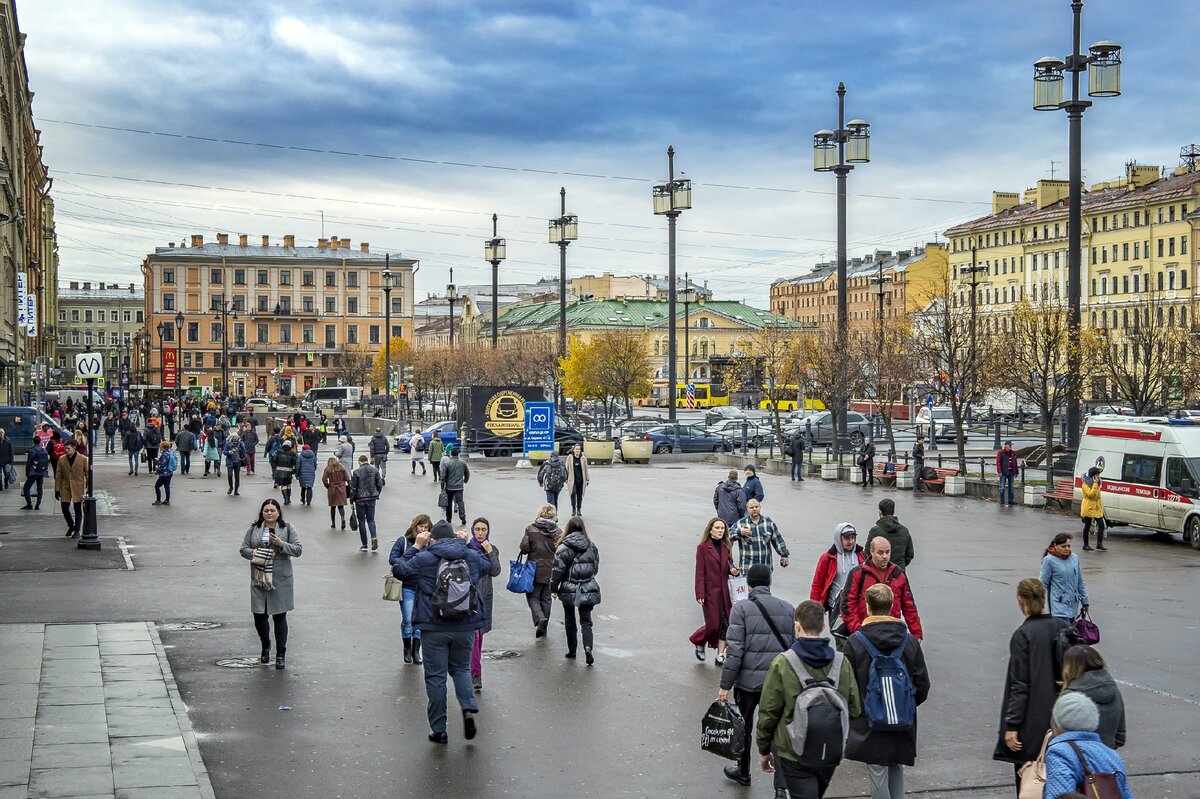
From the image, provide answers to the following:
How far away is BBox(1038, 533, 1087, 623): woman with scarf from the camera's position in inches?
486

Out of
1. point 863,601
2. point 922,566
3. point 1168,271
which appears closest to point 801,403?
point 1168,271

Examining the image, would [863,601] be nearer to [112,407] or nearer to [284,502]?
[284,502]

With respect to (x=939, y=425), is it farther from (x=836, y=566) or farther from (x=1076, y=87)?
(x=836, y=566)

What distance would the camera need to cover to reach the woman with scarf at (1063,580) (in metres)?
12.3

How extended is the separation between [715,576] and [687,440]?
42.2 m

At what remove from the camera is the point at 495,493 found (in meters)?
36.1

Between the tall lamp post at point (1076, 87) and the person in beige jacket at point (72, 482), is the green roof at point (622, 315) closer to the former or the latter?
the tall lamp post at point (1076, 87)

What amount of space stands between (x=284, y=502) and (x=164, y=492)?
3726 mm

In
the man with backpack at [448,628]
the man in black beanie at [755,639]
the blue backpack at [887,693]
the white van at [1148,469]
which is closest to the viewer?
the blue backpack at [887,693]

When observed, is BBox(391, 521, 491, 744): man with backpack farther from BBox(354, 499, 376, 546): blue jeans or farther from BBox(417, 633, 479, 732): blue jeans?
BBox(354, 499, 376, 546): blue jeans

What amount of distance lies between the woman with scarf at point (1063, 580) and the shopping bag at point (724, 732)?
436 cm

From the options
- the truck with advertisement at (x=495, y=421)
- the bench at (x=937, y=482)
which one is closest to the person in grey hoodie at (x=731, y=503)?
the bench at (x=937, y=482)

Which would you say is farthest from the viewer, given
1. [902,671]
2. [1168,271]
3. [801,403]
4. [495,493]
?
[1168,271]

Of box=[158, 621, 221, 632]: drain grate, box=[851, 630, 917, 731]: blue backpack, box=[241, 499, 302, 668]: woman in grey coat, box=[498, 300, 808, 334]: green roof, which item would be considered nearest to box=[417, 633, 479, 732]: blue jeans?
box=[241, 499, 302, 668]: woman in grey coat
